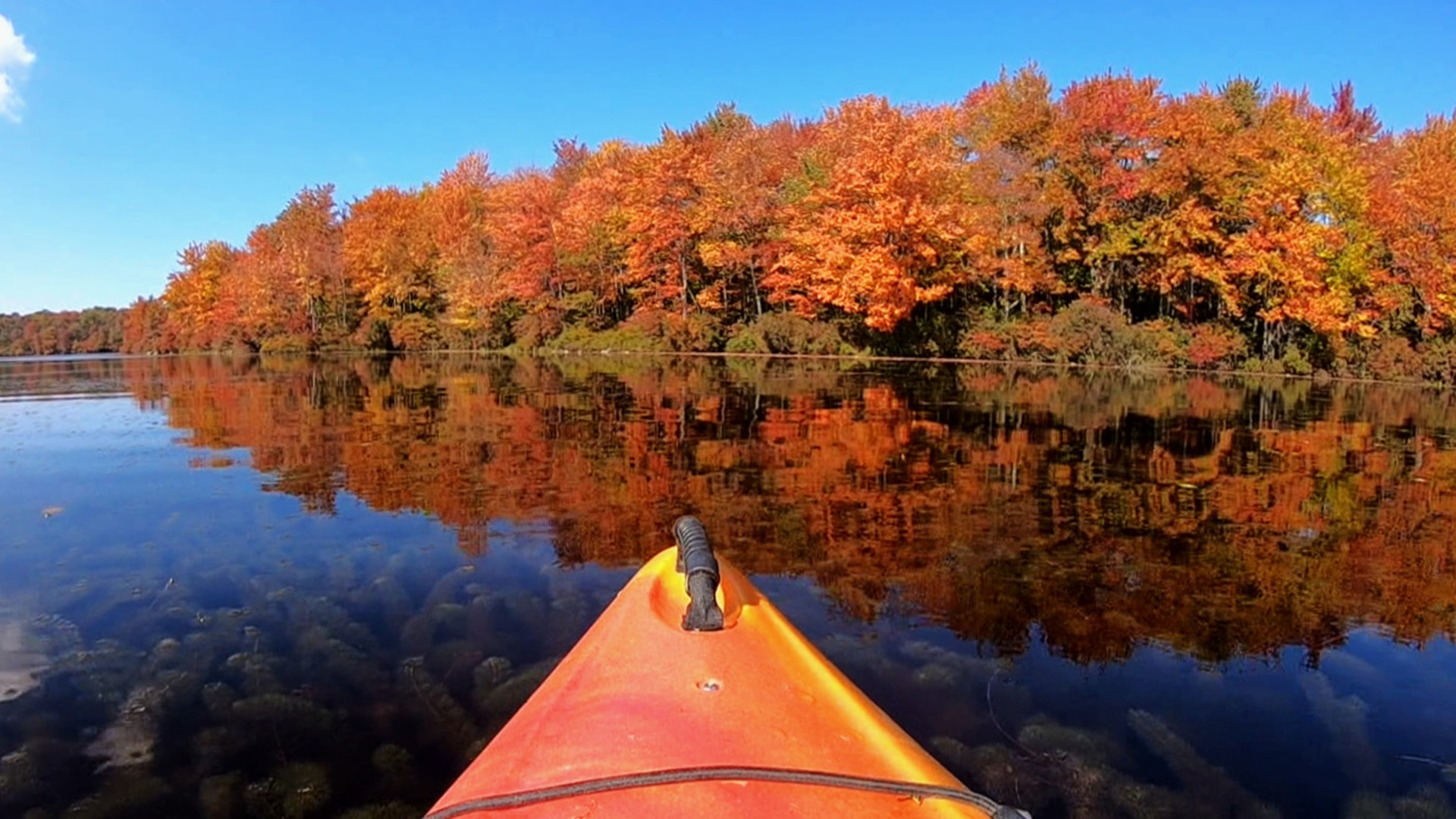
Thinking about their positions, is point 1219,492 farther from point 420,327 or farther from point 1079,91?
point 420,327

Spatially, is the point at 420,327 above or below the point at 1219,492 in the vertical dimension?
above

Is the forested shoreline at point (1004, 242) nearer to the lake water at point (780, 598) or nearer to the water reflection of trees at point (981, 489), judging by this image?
the water reflection of trees at point (981, 489)

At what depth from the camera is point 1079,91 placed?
83.0 ft

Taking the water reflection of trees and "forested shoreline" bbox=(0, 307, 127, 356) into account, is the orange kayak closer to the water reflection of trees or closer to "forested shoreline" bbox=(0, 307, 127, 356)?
the water reflection of trees

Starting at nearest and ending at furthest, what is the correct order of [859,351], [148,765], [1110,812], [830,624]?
1. [1110,812]
2. [148,765]
3. [830,624]
4. [859,351]

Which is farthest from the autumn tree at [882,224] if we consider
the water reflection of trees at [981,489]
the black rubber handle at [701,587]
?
the black rubber handle at [701,587]

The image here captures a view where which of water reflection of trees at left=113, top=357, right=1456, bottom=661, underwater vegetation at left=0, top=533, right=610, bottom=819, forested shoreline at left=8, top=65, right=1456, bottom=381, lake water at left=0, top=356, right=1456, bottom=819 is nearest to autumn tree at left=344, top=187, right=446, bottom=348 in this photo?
forested shoreline at left=8, top=65, right=1456, bottom=381

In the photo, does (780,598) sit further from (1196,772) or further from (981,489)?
(981,489)

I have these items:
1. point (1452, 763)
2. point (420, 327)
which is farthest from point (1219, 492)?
point (420, 327)

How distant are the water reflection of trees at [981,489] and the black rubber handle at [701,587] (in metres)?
2.20

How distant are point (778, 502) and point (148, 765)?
452 cm

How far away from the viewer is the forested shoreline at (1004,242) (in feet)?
67.6

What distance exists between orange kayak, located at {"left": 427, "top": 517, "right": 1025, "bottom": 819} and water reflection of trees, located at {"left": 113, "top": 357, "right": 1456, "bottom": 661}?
7.25ft

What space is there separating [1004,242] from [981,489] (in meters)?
20.1
